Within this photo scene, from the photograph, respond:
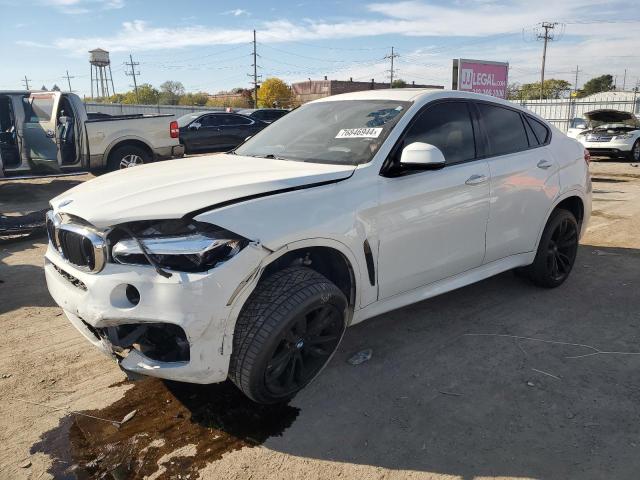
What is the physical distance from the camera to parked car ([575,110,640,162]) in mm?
15625

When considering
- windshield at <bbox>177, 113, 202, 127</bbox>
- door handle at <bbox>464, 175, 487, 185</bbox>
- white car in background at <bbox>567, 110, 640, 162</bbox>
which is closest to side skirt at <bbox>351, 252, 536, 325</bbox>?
door handle at <bbox>464, 175, 487, 185</bbox>

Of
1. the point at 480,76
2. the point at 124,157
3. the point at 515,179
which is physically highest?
the point at 480,76

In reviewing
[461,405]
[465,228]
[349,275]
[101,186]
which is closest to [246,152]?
[101,186]

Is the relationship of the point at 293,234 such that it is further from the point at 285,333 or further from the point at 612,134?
the point at 612,134

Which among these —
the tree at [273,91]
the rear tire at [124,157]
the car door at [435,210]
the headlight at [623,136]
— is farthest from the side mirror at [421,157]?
the tree at [273,91]

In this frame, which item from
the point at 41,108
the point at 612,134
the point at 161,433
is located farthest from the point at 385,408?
the point at 612,134

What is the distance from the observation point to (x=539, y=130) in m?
4.55

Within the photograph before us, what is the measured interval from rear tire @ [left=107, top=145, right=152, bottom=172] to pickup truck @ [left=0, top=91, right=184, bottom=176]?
0.09 feet

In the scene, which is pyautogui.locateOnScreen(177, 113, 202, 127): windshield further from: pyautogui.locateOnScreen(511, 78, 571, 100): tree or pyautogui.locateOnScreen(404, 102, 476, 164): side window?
pyautogui.locateOnScreen(511, 78, 571, 100): tree

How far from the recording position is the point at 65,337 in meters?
3.84

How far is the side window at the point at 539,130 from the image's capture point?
449cm

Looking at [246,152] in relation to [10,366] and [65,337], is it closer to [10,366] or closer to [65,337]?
[65,337]

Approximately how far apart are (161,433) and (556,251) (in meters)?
3.65

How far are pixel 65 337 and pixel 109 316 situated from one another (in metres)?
1.66
